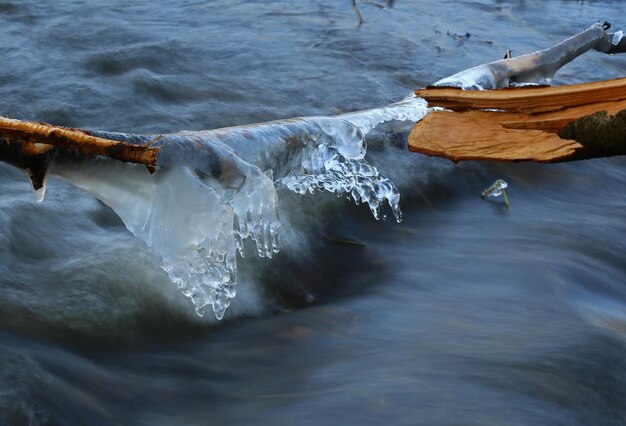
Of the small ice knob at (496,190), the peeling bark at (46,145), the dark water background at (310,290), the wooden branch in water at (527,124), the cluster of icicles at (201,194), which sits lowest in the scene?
the small ice knob at (496,190)

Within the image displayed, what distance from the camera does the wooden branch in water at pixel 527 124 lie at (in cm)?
336

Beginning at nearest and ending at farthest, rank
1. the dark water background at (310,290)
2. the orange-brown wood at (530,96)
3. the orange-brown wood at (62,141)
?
the orange-brown wood at (62,141) → the dark water background at (310,290) → the orange-brown wood at (530,96)

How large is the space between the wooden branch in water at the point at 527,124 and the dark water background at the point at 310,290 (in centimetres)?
75

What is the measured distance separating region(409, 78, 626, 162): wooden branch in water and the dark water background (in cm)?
75

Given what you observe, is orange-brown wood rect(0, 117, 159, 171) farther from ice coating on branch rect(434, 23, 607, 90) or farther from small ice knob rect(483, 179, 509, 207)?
small ice knob rect(483, 179, 509, 207)

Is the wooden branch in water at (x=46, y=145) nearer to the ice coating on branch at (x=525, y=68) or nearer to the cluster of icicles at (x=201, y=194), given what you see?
the cluster of icicles at (x=201, y=194)

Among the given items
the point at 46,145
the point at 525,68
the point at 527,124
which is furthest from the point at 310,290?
the point at 525,68

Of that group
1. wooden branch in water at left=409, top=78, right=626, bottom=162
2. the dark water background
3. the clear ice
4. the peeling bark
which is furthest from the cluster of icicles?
the clear ice

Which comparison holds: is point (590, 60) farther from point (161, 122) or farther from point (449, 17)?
point (161, 122)

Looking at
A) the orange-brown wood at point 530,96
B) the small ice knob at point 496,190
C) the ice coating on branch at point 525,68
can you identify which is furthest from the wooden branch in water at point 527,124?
the small ice knob at point 496,190

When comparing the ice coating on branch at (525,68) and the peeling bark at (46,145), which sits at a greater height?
the peeling bark at (46,145)

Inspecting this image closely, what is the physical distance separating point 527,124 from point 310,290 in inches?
53.7

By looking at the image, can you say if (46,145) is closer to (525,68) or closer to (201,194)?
(201,194)

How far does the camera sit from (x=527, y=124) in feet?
11.8
